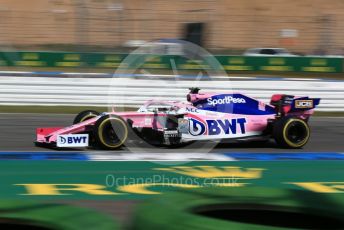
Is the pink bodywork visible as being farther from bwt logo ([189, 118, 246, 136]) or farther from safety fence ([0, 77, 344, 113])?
safety fence ([0, 77, 344, 113])

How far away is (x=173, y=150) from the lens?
850cm

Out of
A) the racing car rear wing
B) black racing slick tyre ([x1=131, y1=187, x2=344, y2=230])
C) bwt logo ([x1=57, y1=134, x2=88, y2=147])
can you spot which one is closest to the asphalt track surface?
bwt logo ([x1=57, y1=134, x2=88, y2=147])

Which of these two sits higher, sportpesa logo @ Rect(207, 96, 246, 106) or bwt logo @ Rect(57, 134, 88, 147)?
sportpesa logo @ Rect(207, 96, 246, 106)

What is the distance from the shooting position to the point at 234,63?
17922 mm

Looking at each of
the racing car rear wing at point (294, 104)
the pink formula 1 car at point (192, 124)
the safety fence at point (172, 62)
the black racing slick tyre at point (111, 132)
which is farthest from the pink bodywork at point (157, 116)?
the safety fence at point (172, 62)

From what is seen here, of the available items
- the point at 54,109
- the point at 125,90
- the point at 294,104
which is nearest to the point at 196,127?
the point at 294,104

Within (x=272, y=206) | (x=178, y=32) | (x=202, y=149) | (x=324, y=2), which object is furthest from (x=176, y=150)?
(x=324, y=2)

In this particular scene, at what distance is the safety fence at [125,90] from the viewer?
45.5 feet

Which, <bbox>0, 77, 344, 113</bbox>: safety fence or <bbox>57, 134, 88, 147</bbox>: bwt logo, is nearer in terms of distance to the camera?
<bbox>57, 134, 88, 147</bbox>: bwt logo

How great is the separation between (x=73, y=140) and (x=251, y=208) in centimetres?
557

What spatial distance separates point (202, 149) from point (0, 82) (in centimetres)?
683

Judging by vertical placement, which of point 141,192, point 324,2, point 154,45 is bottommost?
point 141,192

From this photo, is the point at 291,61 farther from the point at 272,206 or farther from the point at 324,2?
the point at 324,2

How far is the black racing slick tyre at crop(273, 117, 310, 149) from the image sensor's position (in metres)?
8.84
